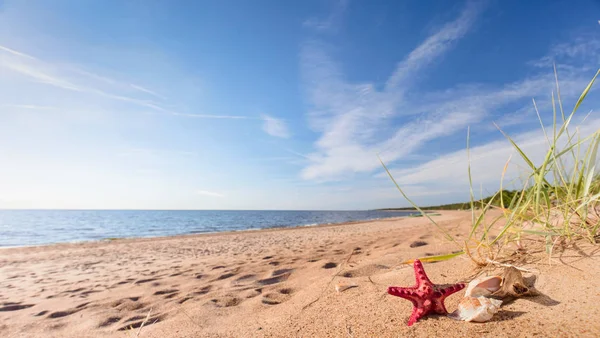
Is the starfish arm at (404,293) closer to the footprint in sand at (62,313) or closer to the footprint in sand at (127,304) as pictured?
the footprint in sand at (127,304)

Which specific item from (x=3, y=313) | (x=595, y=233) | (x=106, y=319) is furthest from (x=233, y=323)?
(x=3, y=313)

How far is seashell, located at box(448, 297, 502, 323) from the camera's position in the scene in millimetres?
1289

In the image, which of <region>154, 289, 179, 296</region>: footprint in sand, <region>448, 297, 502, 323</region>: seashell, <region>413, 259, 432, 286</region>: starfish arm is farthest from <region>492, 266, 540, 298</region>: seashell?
<region>154, 289, 179, 296</region>: footprint in sand

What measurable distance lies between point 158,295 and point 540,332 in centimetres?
371

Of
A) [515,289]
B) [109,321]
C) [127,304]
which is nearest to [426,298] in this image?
[515,289]

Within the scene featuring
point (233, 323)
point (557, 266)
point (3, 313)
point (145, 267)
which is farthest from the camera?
point (145, 267)

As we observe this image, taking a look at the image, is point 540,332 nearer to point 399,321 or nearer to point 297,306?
point 399,321

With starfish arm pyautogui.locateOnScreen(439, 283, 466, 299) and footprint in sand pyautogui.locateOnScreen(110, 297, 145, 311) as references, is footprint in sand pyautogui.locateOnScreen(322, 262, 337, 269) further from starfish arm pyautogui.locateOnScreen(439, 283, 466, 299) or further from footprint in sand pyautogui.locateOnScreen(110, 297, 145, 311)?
starfish arm pyautogui.locateOnScreen(439, 283, 466, 299)

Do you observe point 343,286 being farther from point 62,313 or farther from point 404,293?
point 62,313

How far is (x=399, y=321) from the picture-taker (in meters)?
1.49

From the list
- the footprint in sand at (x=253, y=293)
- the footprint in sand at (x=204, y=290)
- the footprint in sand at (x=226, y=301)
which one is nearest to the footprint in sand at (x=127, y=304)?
the footprint in sand at (x=204, y=290)

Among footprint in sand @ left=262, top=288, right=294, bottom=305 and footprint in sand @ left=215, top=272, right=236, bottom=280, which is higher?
footprint in sand @ left=262, top=288, right=294, bottom=305

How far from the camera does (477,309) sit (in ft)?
4.29

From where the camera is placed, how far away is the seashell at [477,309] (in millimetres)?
1289
